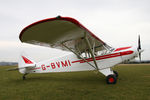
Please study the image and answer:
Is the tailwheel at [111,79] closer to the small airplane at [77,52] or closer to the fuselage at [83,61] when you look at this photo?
the small airplane at [77,52]

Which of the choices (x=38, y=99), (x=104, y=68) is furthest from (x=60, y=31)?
(x=104, y=68)

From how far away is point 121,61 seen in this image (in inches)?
234

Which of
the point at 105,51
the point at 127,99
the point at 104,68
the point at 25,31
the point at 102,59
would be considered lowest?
the point at 127,99

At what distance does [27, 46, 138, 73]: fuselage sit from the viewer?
5.93 m

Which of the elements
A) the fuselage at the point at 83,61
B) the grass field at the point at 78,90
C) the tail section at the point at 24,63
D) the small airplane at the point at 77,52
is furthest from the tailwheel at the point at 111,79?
the tail section at the point at 24,63

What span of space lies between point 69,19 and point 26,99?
2901 mm

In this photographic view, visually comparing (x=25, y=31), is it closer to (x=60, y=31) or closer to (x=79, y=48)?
(x=60, y=31)

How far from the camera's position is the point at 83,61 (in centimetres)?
641

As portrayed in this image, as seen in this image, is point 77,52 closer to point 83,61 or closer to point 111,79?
point 83,61

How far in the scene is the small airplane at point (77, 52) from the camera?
3.98 m

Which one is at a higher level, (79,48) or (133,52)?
(79,48)

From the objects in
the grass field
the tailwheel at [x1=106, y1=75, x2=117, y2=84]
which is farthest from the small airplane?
the grass field

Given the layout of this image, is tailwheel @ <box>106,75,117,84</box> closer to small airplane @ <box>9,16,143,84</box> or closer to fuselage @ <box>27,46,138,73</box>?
small airplane @ <box>9,16,143,84</box>

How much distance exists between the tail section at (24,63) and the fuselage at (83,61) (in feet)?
1.14
